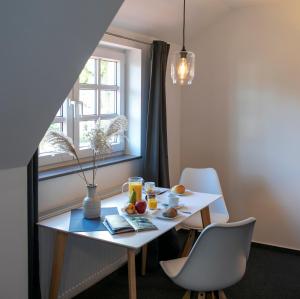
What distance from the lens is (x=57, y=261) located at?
2.39 meters

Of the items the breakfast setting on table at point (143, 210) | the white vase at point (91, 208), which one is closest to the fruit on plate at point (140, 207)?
the breakfast setting on table at point (143, 210)

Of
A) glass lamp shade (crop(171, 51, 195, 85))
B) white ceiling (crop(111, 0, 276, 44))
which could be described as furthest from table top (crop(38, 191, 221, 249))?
white ceiling (crop(111, 0, 276, 44))

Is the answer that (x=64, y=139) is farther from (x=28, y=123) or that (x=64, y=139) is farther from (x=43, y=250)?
(x=43, y=250)

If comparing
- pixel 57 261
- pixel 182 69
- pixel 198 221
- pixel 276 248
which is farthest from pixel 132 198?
pixel 276 248

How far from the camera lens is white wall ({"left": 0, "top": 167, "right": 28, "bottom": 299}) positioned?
2148mm

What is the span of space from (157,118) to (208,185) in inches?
28.1

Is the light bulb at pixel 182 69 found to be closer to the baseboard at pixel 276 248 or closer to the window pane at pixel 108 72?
the window pane at pixel 108 72

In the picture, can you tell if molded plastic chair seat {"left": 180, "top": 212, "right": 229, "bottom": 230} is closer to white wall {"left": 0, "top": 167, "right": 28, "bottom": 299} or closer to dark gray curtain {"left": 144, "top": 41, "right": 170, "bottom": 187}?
dark gray curtain {"left": 144, "top": 41, "right": 170, "bottom": 187}

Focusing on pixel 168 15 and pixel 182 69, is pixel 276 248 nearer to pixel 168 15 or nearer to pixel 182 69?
pixel 182 69

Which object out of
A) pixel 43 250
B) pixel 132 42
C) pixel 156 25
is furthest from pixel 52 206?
pixel 156 25

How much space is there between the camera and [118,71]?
344cm

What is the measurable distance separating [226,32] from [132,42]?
1.01 meters

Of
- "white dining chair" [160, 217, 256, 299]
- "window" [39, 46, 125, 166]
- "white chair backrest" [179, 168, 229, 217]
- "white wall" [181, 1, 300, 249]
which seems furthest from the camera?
"white wall" [181, 1, 300, 249]

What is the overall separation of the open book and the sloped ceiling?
646mm
